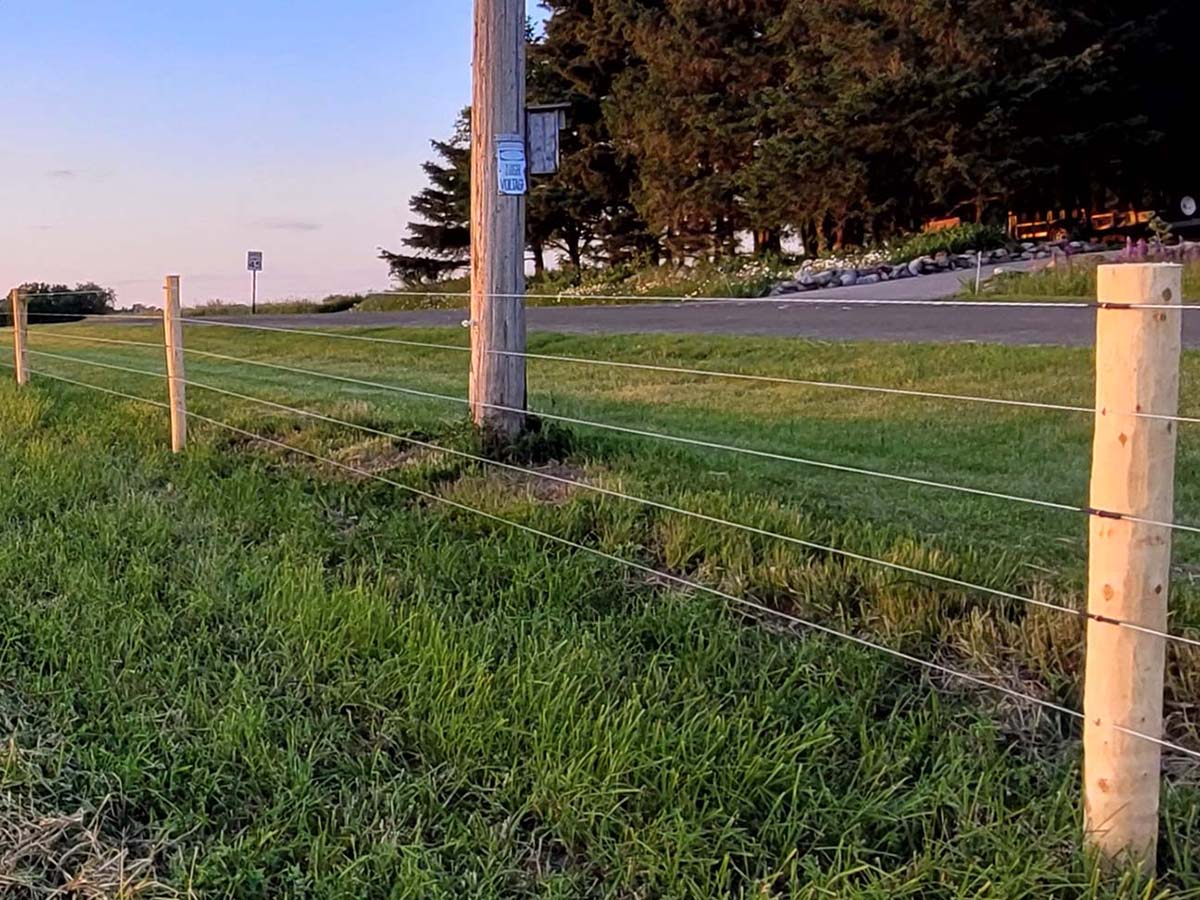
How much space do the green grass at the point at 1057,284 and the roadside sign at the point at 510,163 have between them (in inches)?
346

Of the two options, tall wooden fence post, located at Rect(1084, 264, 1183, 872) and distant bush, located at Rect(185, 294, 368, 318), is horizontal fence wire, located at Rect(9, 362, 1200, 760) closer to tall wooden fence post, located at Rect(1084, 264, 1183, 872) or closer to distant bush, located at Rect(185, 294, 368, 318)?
Answer: tall wooden fence post, located at Rect(1084, 264, 1183, 872)

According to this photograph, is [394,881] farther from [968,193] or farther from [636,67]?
[636,67]

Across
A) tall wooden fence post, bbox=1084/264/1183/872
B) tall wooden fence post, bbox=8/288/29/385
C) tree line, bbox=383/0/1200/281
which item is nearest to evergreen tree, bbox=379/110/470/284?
tree line, bbox=383/0/1200/281

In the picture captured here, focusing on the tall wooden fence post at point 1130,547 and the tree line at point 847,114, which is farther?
the tree line at point 847,114

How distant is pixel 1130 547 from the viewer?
1954mm

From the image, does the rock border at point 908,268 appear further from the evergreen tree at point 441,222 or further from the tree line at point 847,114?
the evergreen tree at point 441,222

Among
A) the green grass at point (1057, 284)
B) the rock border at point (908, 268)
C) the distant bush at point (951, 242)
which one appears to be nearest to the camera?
the green grass at point (1057, 284)

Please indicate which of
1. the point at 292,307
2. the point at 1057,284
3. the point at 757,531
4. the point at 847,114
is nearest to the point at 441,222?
the point at 292,307

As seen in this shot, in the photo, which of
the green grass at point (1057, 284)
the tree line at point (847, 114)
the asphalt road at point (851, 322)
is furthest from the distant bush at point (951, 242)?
the asphalt road at point (851, 322)

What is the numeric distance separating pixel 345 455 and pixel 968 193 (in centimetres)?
2027

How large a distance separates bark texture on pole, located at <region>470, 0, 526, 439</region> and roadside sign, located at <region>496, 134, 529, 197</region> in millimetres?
32

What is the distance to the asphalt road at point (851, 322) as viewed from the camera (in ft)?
31.2

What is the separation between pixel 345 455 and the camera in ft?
17.3

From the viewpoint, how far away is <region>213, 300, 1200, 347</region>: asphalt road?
9.50 meters
